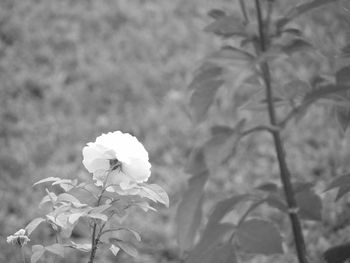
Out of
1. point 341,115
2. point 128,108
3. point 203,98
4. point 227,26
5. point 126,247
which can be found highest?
point 128,108

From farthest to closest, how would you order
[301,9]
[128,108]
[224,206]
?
1. [128,108]
2. [224,206]
3. [301,9]

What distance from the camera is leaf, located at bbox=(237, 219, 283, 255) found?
4.56 feet

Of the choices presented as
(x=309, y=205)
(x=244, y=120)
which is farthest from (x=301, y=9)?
(x=309, y=205)

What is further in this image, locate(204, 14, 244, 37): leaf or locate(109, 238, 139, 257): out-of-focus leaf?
locate(204, 14, 244, 37): leaf

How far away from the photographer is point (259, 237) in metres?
1.40

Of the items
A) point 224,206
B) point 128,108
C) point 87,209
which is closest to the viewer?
point 87,209

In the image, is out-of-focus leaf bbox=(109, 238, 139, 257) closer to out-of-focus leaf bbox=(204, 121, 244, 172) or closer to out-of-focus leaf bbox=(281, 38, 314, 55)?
out-of-focus leaf bbox=(204, 121, 244, 172)

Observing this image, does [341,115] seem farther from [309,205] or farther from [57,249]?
[57,249]

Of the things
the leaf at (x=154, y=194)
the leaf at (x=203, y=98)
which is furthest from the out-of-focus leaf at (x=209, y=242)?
the leaf at (x=154, y=194)

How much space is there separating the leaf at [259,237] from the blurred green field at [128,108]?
0.56 metres

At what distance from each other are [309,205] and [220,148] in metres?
0.33

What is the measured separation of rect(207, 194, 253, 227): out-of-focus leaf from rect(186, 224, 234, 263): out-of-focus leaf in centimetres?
2

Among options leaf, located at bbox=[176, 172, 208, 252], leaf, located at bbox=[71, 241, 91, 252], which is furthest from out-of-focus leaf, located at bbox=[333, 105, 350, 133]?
leaf, located at bbox=[71, 241, 91, 252]

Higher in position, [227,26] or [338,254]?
[227,26]
